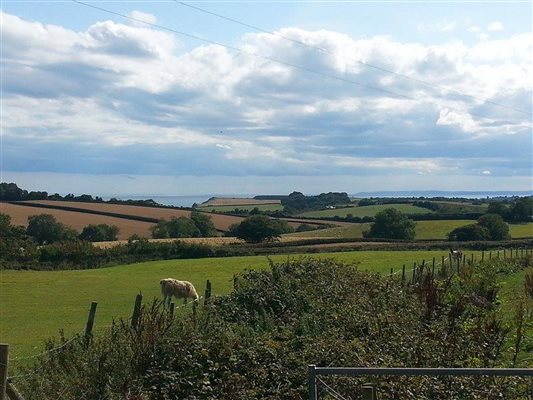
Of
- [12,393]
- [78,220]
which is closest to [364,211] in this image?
[78,220]

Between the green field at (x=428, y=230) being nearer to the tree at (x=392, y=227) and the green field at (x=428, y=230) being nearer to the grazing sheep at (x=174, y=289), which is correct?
the tree at (x=392, y=227)

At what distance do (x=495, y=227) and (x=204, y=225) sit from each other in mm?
44136

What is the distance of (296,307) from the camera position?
1750 cm

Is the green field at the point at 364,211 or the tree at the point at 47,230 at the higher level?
the green field at the point at 364,211

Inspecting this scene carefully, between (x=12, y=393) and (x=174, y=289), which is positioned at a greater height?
(x=12, y=393)

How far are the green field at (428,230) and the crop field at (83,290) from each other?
3188 cm

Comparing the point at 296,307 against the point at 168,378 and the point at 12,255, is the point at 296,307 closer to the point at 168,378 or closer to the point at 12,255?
the point at 168,378

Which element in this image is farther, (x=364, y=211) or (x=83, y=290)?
(x=364, y=211)

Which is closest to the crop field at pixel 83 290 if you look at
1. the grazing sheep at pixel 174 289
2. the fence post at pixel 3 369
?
the grazing sheep at pixel 174 289

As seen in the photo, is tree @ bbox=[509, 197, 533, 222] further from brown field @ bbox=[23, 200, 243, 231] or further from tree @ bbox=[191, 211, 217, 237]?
tree @ bbox=[191, 211, 217, 237]

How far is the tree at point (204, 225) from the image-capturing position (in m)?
108

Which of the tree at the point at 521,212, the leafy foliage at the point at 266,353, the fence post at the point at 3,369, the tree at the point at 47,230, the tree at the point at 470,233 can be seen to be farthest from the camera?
→ the tree at the point at 521,212

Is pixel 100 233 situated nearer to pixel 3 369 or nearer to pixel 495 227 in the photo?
pixel 495 227

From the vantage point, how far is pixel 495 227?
98938 millimetres
